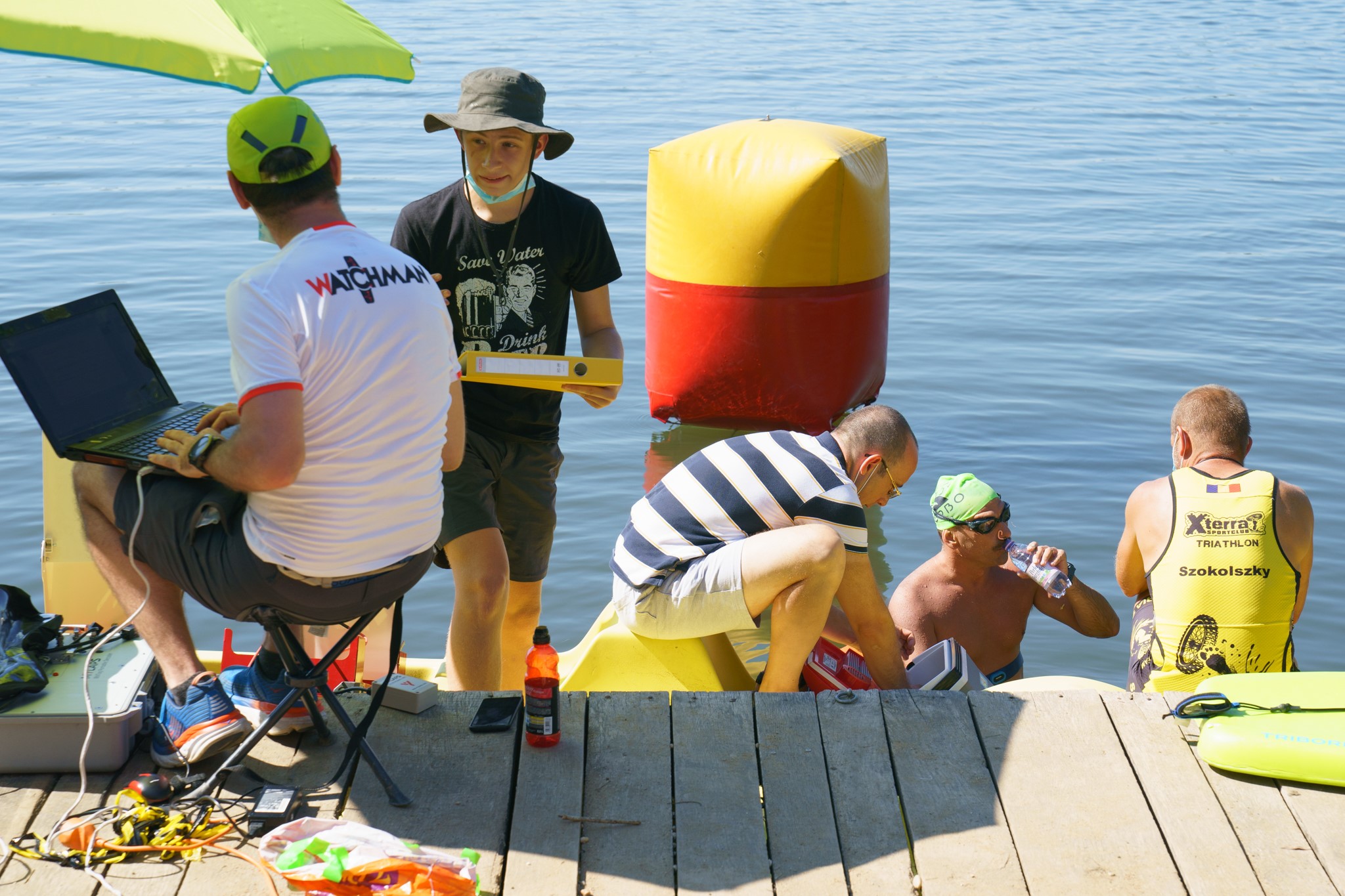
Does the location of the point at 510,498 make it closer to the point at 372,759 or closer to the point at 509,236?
the point at 509,236

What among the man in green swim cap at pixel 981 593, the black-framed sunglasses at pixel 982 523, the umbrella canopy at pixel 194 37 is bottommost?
the man in green swim cap at pixel 981 593

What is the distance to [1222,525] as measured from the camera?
400cm

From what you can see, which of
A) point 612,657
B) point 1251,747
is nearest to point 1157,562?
point 1251,747

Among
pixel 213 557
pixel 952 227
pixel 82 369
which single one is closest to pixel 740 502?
pixel 213 557

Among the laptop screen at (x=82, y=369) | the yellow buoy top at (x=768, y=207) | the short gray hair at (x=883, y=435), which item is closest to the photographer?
the laptop screen at (x=82, y=369)

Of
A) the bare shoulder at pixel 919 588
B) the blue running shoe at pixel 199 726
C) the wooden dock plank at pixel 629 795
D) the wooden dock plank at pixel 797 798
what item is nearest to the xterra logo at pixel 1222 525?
the bare shoulder at pixel 919 588

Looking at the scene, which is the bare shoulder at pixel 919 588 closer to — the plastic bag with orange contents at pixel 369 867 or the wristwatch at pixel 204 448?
the plastic bag with orange contents at pixel 369 867

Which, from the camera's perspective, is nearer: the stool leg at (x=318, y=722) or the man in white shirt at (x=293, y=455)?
the man in white shirt at (x=293, y=455)

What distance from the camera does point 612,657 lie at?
407cm

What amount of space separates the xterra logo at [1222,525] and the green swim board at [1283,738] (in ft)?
2.10

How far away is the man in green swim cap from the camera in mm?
4508

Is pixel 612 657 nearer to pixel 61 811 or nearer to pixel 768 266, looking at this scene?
pixel 61 811

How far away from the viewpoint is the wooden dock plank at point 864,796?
2889mm

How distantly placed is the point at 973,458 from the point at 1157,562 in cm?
366
